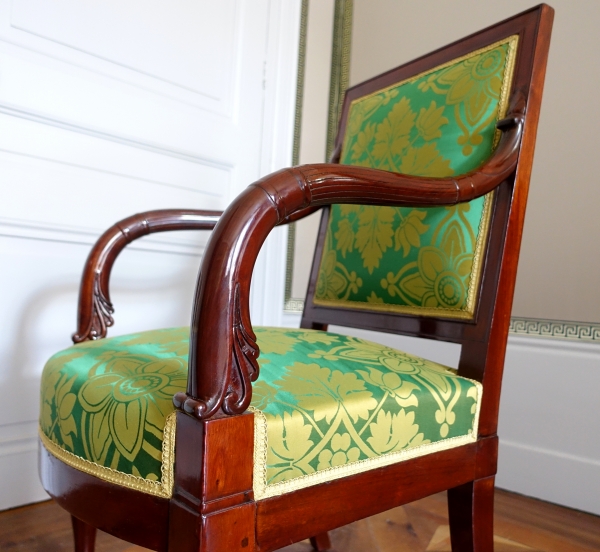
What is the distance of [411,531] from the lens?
3.31 ft

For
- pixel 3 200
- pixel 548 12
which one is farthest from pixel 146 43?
pixel 548 12

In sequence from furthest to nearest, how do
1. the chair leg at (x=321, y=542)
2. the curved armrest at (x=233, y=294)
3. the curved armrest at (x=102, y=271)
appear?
the chair leg at (x=321, y=542) < the curved armrest at (x=102, y=271) < the curved armrest at (x=233, y=294)

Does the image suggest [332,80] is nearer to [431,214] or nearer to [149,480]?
[431,214]

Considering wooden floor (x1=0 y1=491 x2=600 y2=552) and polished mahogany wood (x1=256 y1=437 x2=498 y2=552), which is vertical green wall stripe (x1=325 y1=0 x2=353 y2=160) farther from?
polished mahogany wood (x1=256 y1=437 x2=498 y2=552)

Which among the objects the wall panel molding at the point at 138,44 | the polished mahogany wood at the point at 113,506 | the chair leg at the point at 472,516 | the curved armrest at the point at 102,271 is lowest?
the chair leg at the point at 472,516

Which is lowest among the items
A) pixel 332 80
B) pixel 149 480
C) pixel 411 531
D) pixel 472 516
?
pixel 411 531

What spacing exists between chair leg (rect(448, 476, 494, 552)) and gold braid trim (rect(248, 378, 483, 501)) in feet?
0.21

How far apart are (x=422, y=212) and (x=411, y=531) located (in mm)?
649

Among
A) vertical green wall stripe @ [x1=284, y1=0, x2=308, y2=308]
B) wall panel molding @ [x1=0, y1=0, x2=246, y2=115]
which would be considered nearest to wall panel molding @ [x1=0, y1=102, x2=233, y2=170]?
wall panel molding @ [x1=0, y1=0, x2=246, y2=115]

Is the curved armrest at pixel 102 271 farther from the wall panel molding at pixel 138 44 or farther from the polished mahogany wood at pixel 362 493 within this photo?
the wall panel molding at pixel 138 44

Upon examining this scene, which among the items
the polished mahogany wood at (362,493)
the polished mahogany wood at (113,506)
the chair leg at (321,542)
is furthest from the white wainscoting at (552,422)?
the polished mahogany wood at (113,506)

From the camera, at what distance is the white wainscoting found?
1.12 metres

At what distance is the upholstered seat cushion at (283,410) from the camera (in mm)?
421

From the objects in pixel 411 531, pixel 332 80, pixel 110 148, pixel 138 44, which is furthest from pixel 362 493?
pixel 332 80
